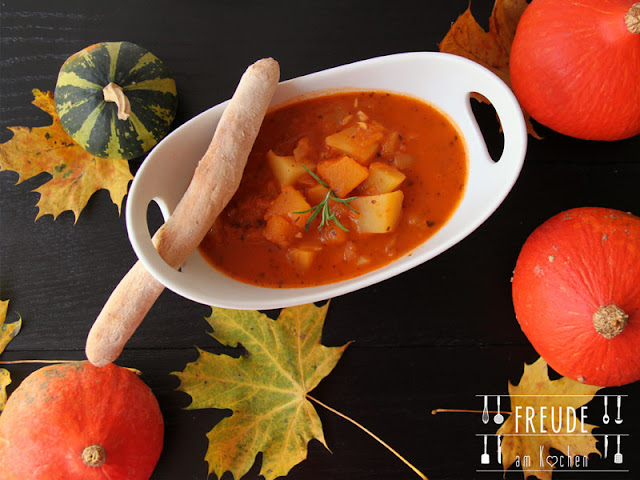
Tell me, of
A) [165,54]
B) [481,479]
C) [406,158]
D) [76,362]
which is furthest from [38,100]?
[481,479]

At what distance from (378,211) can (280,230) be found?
28cm

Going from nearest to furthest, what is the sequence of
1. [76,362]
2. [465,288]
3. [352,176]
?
[352,176] → [76,362] → [465,288]

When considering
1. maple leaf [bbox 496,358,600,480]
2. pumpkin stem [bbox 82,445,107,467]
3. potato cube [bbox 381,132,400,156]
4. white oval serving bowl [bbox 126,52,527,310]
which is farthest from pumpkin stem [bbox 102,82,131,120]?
maple leaf [bbox 496,358,600,480]

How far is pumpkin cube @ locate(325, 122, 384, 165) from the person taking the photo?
1.58 meters

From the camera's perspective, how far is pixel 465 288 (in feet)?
5.94

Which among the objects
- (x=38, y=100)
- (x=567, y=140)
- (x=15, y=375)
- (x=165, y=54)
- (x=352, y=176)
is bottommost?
(x=15, y=375)

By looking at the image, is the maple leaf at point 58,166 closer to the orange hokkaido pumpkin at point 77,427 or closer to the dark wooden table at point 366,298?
the dark wooden table at point 366,298

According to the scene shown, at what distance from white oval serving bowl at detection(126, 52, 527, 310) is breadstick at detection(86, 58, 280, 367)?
64mm

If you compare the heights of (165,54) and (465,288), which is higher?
(165,54)

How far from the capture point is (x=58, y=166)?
1.83 m

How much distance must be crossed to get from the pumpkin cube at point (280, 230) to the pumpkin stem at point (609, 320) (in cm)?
82

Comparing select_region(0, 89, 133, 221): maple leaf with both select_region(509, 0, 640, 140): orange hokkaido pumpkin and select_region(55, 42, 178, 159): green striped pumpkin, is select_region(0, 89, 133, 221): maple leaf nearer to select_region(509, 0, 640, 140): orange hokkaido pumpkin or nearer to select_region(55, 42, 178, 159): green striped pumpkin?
select_region(55, 42, 178, 159): green striped pumpkin

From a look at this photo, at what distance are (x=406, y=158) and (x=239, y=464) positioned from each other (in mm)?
1069

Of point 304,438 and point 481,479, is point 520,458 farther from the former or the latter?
point 304,438
